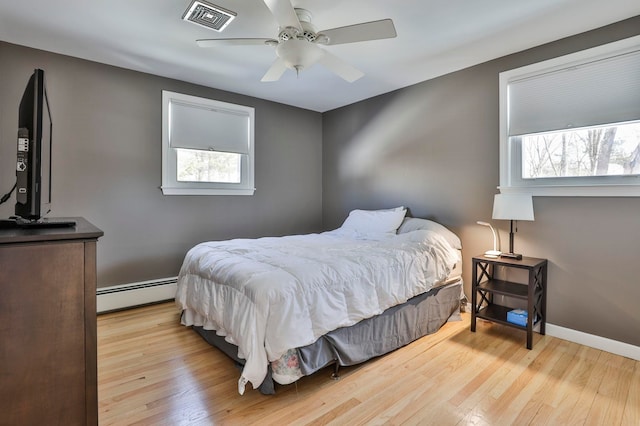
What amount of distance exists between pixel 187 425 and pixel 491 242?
287 centimetres

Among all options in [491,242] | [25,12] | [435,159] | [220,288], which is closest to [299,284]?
[220,288]

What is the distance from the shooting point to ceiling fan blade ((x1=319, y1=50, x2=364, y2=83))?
2.47 meters

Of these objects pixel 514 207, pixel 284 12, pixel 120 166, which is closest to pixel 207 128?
pixel 120 166

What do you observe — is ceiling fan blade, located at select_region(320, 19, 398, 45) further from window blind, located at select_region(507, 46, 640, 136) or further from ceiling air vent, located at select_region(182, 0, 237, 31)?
window blind, located at select_region(507, 46, 640, 136)

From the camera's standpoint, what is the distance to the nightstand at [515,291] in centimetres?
252

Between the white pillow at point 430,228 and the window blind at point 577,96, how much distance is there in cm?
110

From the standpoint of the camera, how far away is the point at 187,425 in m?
1.67

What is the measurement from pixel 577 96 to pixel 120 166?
13.9ft

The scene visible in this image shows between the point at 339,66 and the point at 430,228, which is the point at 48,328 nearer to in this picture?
the point at 339,66

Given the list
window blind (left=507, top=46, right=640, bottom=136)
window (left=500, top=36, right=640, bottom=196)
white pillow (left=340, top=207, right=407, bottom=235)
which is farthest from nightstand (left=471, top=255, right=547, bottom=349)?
window blind (left=507, top=46, right=640, bottom=136)

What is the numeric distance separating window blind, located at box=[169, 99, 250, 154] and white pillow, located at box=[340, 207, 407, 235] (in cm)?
165

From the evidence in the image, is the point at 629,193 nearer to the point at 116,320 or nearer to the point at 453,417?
the point at 453,417

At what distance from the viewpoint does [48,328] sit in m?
1.03

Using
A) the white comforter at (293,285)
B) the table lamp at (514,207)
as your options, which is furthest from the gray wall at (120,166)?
the table lamp at (514,207)
